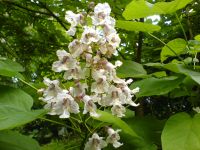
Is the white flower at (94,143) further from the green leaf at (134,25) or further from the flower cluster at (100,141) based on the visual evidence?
the green leaf at (134,25)

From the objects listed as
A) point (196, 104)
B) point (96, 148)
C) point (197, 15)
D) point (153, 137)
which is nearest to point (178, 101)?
point (197, 15)

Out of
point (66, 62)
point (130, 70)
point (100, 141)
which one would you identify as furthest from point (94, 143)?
point (130, 70)

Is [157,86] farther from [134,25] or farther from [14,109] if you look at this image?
[14,109]

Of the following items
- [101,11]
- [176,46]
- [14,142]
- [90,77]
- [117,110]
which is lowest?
[14,142]

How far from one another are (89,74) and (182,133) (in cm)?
36

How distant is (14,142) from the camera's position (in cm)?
124

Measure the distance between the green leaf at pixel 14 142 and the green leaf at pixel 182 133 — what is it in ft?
1.49

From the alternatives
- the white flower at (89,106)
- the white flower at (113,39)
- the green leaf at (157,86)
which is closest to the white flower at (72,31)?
the white flower at (113,39)

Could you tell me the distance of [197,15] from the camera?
2.78 m

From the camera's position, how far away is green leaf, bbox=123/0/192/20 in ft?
4.45

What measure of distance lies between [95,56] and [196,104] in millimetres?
698

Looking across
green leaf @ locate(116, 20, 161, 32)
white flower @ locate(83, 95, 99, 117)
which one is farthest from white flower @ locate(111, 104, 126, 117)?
green leaf @ locate(116, 20, 161, 32)

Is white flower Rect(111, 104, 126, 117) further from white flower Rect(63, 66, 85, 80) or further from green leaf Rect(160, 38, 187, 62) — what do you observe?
green leaf Rect(160, 38, 187, 62)

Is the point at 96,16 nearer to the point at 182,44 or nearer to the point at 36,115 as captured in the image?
the point at 36,115
